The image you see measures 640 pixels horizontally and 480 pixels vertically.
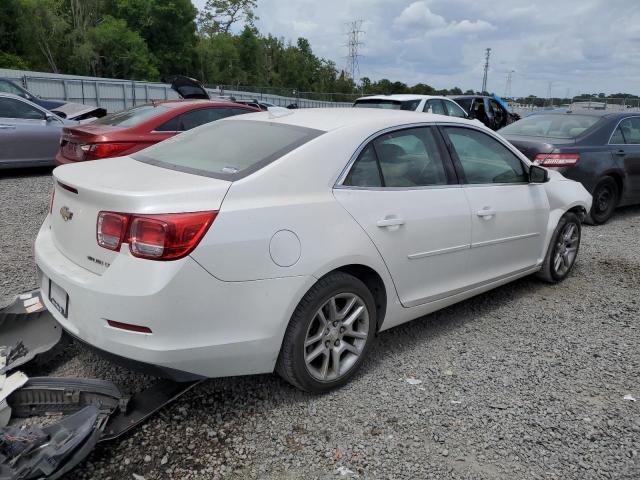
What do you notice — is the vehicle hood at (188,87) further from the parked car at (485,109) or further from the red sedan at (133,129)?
the parked car at (485,109)

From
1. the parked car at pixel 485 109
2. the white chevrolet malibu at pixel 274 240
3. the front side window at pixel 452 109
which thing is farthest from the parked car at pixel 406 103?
the white chevrolet malibu at pixel 274 240

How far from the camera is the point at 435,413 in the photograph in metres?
2.96

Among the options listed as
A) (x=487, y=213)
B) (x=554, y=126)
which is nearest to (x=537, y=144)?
(x=554, y=126)

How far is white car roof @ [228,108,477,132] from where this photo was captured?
3311 mm

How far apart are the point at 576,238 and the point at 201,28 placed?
78.9m

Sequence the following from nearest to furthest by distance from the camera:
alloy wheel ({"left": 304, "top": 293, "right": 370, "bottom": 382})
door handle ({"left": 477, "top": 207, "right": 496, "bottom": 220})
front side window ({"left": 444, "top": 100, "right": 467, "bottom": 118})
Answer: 1. alloy wheel ({"left": 304, "top": 293, "right": 370, "bottom": 382})
2. door handle ({"left": 477, "top": 207, "right": 496, "bottom": 220})
3. front side window ({"left": 444, "top": 100, "right": 467, "bottom": 118})

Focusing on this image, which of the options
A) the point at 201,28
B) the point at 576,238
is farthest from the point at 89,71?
the point at 576,238

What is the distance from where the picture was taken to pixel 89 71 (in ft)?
177

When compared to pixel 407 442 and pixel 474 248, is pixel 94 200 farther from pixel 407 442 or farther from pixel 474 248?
pixel 474 248

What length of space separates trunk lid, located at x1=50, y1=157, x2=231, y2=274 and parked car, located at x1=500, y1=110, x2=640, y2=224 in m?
5.65

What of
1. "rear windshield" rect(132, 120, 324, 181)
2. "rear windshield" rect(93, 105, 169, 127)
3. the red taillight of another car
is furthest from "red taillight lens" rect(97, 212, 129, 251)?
"rear windshield" rect(93, 105, 169, 127)

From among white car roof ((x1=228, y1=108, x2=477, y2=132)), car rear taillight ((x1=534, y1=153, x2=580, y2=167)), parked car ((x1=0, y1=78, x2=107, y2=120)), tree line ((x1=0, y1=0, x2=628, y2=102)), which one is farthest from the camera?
tree line ((x1=0, y1=0, x2=628, y2=102))

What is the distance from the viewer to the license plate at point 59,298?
2.71 m

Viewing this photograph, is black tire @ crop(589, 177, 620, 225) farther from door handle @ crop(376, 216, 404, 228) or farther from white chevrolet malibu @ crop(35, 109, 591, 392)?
door handle @ crop(376, 216, 404, 228)
